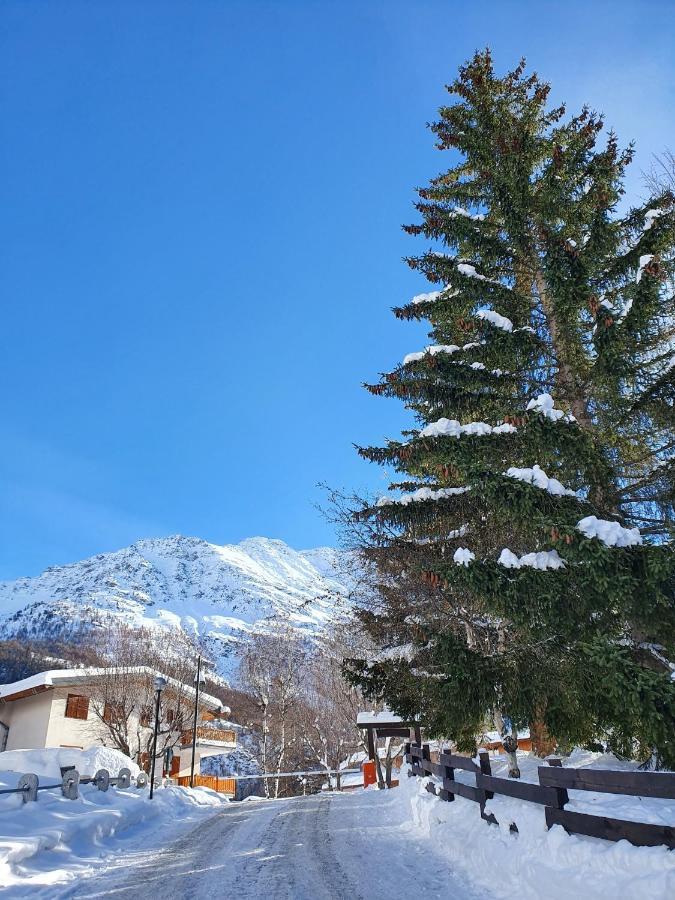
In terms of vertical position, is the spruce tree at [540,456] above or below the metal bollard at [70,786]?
above

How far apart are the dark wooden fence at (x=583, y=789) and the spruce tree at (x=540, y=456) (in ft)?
3.46

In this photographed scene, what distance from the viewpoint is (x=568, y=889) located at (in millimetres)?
4641

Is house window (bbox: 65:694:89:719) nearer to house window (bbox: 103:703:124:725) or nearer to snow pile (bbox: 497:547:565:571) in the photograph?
house window (bbox: 103:703:124:725)

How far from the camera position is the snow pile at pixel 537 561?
6.77 m

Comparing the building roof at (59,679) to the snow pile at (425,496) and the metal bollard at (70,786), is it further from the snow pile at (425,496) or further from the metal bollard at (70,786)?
the snow pile at (425,496)

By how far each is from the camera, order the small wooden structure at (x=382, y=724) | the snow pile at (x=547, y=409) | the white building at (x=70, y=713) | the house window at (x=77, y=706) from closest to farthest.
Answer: the snow pile at (x=547, y=409) < the small wooden structure at (x=382, y=724) < the white building at (x=70, y=713) < the house window at (x=77, y=706)

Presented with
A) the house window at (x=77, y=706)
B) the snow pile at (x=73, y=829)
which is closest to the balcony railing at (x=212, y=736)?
the house window at (x=77, y=706)

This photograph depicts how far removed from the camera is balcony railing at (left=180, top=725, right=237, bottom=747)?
3120 centimetres

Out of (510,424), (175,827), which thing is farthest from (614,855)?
(175,827)

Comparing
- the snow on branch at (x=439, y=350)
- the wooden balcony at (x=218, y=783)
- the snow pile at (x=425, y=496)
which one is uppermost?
the snow on branch at (x=439, y=350)

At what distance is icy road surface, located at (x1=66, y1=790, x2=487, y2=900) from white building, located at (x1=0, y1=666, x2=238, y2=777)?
62.9 ft

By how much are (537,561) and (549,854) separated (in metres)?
3.04

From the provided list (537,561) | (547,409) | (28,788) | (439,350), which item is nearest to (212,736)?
(28,788)

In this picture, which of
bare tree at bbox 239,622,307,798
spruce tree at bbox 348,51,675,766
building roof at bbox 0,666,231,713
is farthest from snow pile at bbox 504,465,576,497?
bare tree at bbox 239,622,307,798
